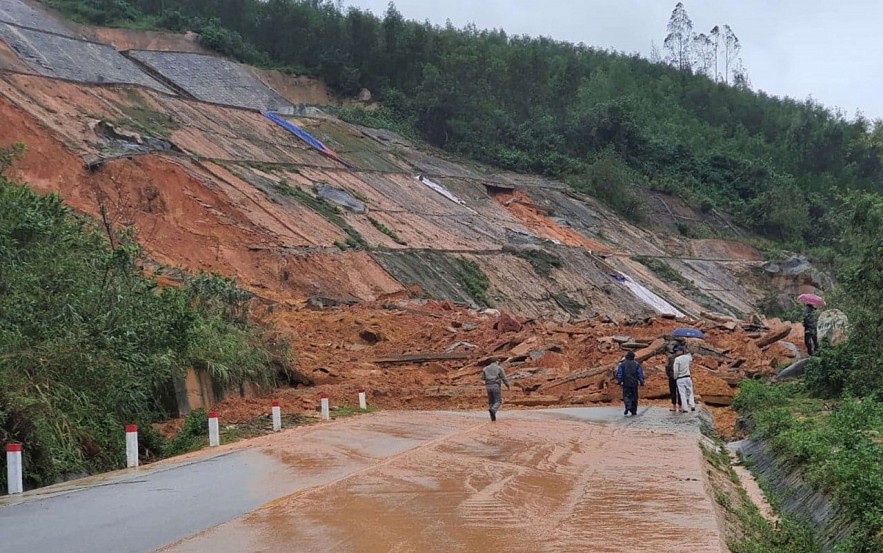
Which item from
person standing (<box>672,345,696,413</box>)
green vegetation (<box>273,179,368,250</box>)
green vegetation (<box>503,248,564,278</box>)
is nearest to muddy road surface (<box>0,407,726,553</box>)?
person standing (<box>672,345,696,413</box>)

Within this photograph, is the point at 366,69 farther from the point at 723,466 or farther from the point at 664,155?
the point at 723,466

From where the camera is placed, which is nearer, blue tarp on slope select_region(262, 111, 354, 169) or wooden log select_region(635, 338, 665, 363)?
wooden log select_region(635, 338, 665, 363)

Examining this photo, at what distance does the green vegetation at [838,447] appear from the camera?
727 centimetres

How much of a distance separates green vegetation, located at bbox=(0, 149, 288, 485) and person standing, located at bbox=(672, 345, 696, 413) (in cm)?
818

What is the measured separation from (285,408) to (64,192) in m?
19.5

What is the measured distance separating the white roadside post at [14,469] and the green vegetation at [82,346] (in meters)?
0.88

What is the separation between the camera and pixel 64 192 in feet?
107

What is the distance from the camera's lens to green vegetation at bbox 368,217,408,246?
39.8 meters

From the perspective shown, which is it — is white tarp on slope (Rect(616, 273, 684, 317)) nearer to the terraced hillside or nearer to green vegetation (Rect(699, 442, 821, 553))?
the terraced hillside

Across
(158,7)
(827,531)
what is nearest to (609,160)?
(158,7)

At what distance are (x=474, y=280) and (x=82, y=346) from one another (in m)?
25.6

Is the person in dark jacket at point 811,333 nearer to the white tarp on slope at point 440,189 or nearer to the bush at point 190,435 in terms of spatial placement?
the bush at point 190,435

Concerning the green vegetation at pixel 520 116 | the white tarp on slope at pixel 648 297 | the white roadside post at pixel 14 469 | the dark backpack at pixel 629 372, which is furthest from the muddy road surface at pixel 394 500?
the green vegetation at pixel 520 116

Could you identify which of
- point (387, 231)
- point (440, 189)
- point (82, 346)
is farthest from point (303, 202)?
point (82, 346)
